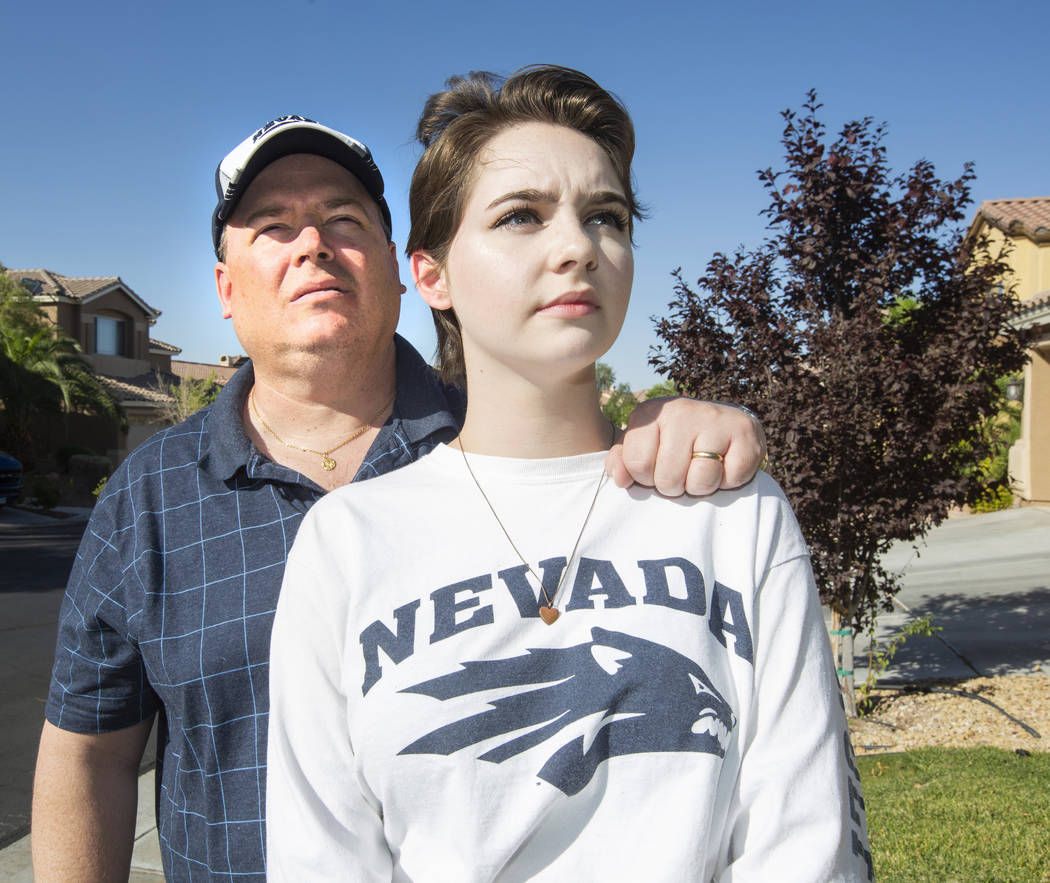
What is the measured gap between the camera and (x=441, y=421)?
6.25 ft

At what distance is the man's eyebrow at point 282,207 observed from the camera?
1.92m

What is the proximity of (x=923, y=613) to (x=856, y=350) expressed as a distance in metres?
4.83

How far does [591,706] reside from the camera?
125 cm

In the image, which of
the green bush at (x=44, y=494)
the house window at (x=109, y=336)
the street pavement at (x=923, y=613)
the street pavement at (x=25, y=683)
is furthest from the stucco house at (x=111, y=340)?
the street pavement at (x=923, y=613)

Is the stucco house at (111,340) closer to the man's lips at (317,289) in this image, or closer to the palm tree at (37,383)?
the palm tree at (37,383)

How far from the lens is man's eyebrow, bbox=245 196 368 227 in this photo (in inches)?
75.8

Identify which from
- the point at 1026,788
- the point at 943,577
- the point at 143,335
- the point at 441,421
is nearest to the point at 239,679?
the point at 441,421

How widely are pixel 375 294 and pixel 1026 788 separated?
445 centimetres

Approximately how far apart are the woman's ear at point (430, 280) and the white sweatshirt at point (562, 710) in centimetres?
52

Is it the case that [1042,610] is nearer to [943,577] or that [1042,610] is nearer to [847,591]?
[943,577]

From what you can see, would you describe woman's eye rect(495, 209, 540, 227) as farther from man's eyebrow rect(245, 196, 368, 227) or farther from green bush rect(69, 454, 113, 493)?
green bush rect(69, 454, 113, 493)

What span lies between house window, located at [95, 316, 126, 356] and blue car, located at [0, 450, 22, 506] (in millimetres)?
14490

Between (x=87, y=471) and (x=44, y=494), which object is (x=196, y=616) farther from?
(x=87, y=471)

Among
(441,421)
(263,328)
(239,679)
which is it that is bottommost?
(239,679)
